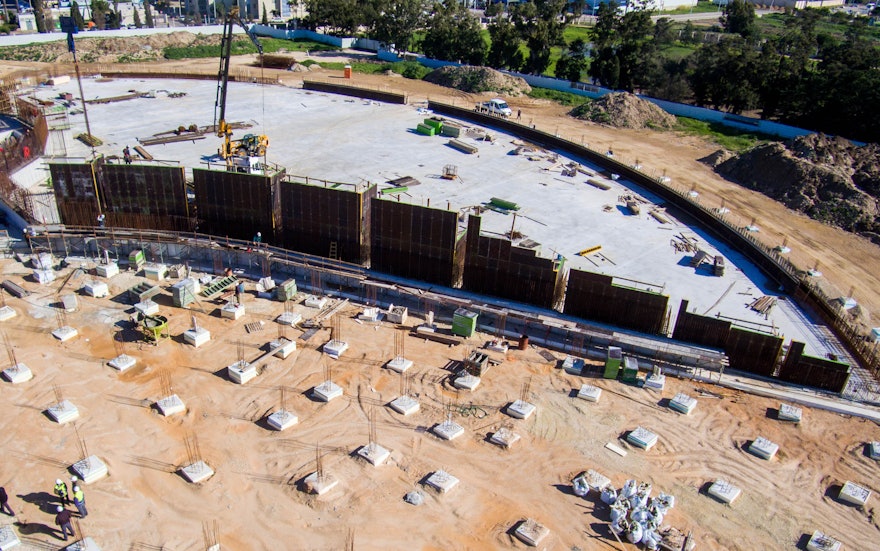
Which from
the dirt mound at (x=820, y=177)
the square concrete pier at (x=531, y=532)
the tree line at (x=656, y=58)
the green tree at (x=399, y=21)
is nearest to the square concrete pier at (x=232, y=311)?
the square concrete pier at (x=531, y=532)

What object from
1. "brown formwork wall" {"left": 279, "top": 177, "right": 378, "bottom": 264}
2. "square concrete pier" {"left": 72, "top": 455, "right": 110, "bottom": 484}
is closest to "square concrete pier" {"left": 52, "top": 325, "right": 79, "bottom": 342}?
"square concrete pier" {"left": 72, "top": 455, "right": 110, "bottom": 484}

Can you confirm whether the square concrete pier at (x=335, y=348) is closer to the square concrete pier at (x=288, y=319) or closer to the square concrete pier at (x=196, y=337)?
the square concrete pier at (x=288, y=319)

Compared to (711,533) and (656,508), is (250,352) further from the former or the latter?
(711,533)

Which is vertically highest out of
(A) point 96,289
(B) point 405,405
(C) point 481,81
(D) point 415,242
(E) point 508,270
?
(C) point 481,81

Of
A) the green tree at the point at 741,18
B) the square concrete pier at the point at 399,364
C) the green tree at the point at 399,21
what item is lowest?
the square concrete pier at the point at 399,364

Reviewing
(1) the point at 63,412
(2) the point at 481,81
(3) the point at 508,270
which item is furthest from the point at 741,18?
(1) the point at 63,412

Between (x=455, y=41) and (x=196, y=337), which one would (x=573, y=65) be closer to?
(x=455, y=41)

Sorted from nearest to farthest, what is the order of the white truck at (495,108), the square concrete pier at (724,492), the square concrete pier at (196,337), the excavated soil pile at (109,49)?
1. the square concrete pier at (724,492)
2. the square concrete pier at (196,337)
3. the white truck at (495,108)
4. the excavated soil pile at (109,49)
